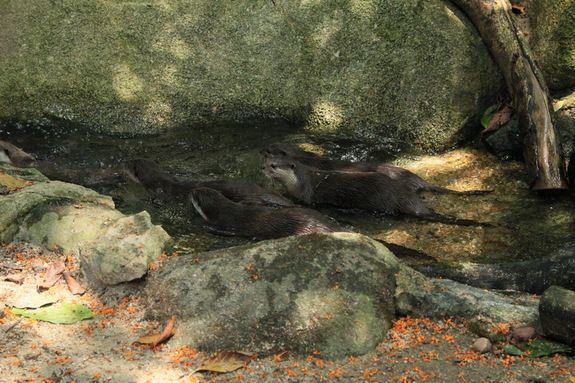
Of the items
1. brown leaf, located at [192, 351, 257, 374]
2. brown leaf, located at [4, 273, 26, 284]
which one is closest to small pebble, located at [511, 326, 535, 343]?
brown leaf, located at [192, 351, 257, 374]

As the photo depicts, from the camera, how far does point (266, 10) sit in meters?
6.25

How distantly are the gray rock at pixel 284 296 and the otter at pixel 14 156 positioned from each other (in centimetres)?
272

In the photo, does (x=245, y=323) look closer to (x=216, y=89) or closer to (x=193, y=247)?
(x=193, y=247)

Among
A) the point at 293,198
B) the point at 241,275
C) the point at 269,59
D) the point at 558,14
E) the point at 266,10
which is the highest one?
the point at 558,14

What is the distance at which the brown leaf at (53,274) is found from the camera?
2.75 m

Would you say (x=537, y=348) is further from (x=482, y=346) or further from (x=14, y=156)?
(x=14, y=156)

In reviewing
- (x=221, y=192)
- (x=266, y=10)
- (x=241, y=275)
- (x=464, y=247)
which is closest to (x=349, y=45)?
(x=266, y=10)

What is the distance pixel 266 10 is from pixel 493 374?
16.0ft

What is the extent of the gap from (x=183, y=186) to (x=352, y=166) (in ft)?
4.63

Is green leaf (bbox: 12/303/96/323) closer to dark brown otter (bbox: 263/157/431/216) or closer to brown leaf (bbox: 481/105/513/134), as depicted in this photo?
dark brown otter (bbox: 263/157/431/216)

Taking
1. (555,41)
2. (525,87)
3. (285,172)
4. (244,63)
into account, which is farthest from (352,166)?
(555,41)

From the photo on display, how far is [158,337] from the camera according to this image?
7.82ft

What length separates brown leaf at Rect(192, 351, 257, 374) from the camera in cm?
219

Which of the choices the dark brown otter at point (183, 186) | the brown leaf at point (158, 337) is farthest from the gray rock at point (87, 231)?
the dark brown otter at point (183, 186)
